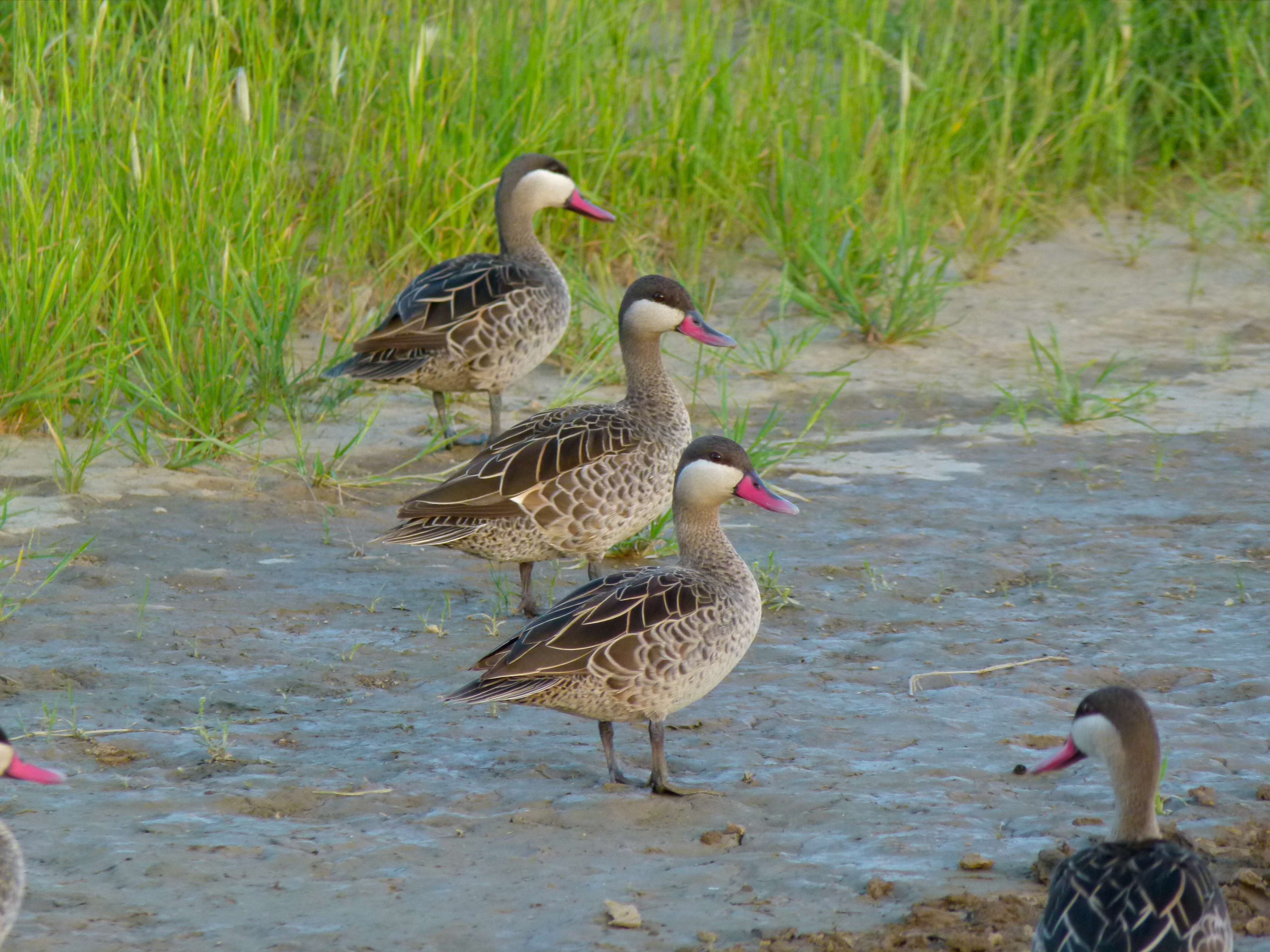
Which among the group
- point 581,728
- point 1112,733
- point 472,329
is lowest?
point 581,728

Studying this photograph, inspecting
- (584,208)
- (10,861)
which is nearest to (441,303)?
(584,208)

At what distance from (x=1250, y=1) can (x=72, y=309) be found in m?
7.78

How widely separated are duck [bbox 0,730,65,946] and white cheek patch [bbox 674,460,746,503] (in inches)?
77.6

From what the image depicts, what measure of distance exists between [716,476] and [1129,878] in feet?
6.26

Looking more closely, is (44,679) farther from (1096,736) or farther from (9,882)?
(1096,736)

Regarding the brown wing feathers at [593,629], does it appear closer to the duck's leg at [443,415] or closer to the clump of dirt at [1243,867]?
the clump of dirt at [1243,867]

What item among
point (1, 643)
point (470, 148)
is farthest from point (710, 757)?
point (470, 148)

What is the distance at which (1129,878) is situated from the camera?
10.1ft

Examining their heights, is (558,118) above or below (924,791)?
above

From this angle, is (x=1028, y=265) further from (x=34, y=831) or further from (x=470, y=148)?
(x=34, y=831)

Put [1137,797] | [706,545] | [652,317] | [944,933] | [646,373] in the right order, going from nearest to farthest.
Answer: [1137,797], [944,933], [706,545], [646,373], [652,317]

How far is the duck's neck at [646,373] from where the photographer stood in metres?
5.92

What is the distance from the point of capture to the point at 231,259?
6.95 meters

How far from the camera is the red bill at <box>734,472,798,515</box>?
4.75m
